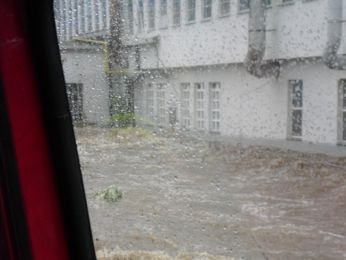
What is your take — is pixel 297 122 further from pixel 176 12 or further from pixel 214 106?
pixel 176 12

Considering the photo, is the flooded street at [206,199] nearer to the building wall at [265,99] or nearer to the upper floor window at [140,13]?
the building wall at [265,99]

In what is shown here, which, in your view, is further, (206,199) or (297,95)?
(206,199)

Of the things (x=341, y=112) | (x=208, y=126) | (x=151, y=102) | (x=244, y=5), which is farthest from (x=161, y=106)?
(x=341, y=112)

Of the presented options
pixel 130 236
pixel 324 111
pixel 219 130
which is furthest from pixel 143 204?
pixel 324 111

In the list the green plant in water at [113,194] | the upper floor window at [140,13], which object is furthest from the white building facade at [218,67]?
the green plant in water at [113,194]

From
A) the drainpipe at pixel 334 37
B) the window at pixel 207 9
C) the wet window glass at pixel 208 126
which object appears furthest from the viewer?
the window at pixel 207 9

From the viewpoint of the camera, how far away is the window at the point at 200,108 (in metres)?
1.42

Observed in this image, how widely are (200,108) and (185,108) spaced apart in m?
0.05

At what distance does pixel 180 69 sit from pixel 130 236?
504mm

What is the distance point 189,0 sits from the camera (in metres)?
1.38

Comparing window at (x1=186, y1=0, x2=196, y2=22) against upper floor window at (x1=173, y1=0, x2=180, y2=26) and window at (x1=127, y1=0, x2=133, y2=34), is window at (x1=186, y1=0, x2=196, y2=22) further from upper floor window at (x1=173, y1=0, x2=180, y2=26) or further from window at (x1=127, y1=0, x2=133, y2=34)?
window at (x1=127, y1=0, x2=133, y2=34)

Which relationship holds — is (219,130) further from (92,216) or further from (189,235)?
(92,216)

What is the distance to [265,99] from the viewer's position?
4.34ft

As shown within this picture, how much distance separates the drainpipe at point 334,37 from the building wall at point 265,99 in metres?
0.02
